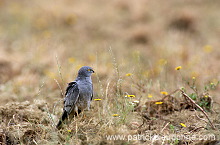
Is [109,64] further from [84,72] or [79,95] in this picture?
[79,95]

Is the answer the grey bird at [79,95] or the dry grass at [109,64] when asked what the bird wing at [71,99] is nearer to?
the grey bird at [79,95]

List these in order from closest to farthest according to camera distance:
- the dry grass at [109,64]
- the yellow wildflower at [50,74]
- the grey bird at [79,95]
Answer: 1. the dry grass at [109,64]
2. the grey bird at [79,95]
3. the yellow wildflower at [50,74]

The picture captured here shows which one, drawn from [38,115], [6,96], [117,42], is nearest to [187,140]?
[38,115]

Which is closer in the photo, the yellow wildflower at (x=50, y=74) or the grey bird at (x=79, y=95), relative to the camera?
the grey bird at (x=79, y=95)

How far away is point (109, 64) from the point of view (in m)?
6.39

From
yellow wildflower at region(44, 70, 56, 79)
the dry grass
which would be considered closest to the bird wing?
the dry grass

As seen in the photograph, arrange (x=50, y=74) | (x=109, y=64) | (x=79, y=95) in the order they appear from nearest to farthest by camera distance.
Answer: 1. (x=79, y=95)
2. (x=50, y=74)
3. (x=109, y=64)

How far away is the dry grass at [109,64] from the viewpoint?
3.26m

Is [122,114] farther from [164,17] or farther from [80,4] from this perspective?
[80,4]

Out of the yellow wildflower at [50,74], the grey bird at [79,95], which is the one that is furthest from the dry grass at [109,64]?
the grey bird at [79,95]

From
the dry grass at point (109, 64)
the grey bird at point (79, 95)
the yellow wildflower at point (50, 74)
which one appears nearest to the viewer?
the dry grass at point (109, 64)

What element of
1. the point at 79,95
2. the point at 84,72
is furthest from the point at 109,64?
the point at 79,95

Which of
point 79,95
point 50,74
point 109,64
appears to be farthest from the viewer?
point 109,64

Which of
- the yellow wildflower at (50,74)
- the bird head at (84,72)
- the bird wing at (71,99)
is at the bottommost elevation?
the bird wing at (71,99)
